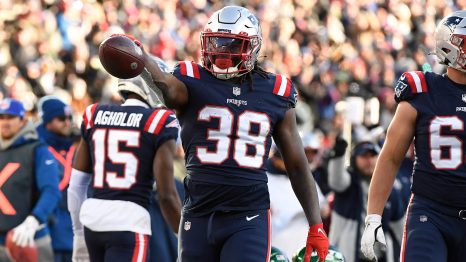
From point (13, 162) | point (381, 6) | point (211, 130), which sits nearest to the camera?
point (211, 130)

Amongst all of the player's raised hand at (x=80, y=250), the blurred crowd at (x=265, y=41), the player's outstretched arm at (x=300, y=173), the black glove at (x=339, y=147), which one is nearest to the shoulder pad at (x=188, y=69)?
the player's outstretched arm at (x=300, y=173)

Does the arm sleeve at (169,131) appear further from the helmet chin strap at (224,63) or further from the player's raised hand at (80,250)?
the helmet chin strap at (224,63)

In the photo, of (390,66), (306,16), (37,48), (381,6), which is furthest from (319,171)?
(381,6)

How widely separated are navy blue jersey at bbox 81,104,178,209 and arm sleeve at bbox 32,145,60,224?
148 cm

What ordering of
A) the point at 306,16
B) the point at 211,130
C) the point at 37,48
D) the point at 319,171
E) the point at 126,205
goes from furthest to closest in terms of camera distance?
the point at 306,16 → the point at 37,48 → the point at 319,171 → the point at 126,205 → the point at 211,130

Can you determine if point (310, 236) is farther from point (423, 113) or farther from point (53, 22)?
point (53, 22)

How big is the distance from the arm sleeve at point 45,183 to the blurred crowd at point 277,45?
2.46m

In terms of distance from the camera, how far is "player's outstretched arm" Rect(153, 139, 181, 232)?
627cm

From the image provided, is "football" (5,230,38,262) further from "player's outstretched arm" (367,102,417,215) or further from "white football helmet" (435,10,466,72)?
"white football helmet" (435,10,466,72)

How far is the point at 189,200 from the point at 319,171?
4.94m

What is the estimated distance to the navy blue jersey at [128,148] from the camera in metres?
6.29

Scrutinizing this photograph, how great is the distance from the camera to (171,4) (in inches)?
965

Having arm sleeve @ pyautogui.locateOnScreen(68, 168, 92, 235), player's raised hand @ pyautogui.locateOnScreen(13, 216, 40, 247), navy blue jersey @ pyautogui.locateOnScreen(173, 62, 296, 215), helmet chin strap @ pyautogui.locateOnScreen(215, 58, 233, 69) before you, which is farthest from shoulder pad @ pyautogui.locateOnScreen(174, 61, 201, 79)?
player's raised hand @ pyautogui.locateOnScreen(13, 216, 40, 247)

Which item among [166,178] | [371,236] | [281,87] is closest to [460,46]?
[281,87]
